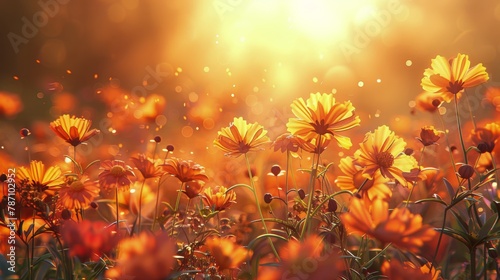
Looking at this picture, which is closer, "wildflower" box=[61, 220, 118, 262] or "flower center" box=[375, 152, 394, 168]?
"wildflower" box=[61, 220, 118, 262]

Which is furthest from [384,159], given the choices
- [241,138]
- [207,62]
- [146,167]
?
[207,62]

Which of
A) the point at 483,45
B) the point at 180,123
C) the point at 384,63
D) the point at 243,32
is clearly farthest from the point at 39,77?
the point at 483,45

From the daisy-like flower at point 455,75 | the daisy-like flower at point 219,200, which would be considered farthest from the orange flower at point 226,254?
the daisy-like flower at point 455,75

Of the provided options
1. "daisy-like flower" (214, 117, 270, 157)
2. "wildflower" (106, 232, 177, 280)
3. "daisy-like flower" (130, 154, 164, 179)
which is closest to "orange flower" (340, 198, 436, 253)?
"wildflower" (106, 232, 177, 280)

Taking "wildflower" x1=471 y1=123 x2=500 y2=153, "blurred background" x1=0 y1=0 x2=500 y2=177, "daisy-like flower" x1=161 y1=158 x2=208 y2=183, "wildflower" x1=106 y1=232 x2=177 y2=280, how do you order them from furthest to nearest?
"blurred background" x1=0 y1=0 x2=500 y2=177, "wildflower" x1=471 y1=123 x2=500 y2=153, "daisy-like flower" x1=161 y1=158 x2=208 y2=183, "wildflower" x1=106 y1=232 x2=177 y2=280

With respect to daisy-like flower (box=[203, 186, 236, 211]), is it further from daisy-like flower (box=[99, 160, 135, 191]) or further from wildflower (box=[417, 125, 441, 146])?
wildflower (box=[417, 125, 441, 146])

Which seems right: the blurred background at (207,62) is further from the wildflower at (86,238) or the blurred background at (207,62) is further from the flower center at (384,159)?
the wildflower at (86,238)

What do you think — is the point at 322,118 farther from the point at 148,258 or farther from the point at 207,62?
the point at 207,62
